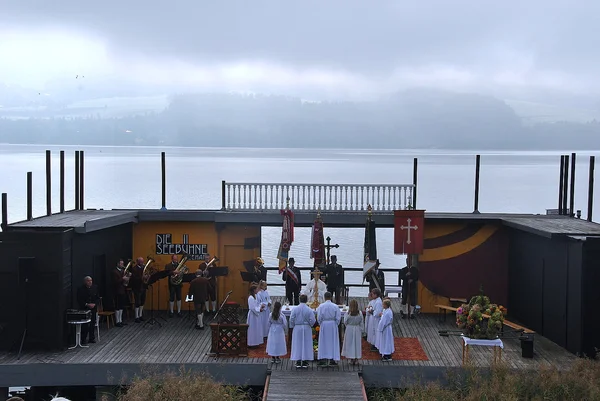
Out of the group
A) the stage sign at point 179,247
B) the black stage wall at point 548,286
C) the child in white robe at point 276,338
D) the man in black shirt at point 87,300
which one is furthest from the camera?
the stage sign at point 179,247

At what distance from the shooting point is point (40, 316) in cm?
1694

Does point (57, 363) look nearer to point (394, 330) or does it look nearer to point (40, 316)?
point (40, 316)

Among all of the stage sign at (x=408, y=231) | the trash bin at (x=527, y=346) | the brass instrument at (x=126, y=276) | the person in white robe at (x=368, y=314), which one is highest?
the stage sign at (x=408, y=231)

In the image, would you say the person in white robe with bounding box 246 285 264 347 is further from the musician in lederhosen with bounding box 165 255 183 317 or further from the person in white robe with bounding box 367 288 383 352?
the musician in lederhosen with bounding box 165 255 183 317

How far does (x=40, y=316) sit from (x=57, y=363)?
1468 mm

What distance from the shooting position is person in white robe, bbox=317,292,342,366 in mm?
16172

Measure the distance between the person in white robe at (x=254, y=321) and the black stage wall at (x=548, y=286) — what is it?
737 centimetres

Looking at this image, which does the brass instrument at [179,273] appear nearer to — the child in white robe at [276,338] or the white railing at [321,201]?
the white railing at [321,201]

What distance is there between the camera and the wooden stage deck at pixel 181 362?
52.4ft

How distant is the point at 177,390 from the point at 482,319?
675 centimetres

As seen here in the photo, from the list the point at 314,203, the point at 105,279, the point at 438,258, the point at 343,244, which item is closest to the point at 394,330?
the point at 438,258

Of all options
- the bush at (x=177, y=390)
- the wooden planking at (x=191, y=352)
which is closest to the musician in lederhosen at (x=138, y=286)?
the wooden planking at (x=191, y=352)

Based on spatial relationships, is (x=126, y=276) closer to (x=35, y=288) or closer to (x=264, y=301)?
(x=35, y=288)

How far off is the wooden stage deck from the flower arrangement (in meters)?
0.82
